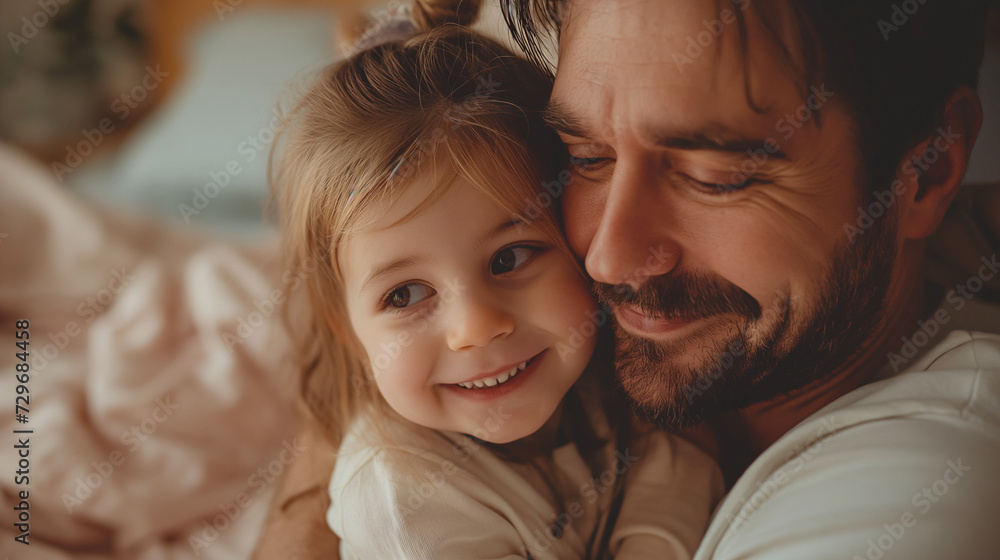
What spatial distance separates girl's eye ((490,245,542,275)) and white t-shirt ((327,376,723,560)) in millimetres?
285

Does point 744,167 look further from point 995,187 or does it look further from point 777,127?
point 995,187

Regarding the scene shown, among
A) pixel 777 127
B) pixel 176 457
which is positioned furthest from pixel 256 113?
pixel 777 127

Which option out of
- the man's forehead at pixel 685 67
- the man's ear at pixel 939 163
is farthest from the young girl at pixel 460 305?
the man's ear at pixel 939 163

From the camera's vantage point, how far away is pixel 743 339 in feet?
3.03

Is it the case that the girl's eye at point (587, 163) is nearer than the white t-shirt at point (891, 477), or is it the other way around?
the white t-shirt at point (891, 477)

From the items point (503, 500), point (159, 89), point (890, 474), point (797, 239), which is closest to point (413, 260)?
point (503, 500)

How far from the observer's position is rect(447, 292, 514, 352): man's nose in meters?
0.93

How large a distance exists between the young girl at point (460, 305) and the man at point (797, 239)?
0.08m

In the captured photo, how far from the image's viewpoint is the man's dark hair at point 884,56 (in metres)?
0.78

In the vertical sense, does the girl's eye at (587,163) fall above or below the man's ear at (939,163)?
above

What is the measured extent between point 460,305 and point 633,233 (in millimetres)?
250

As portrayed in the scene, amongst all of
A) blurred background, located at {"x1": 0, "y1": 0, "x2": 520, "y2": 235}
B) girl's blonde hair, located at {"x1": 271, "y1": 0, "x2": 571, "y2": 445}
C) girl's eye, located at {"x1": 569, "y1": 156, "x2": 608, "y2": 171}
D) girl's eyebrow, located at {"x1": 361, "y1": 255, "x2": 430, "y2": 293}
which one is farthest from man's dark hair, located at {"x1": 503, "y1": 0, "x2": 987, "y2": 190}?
blurred background, located at {"x1": 0, "y1": 0, "x2": 520, "y2": 235}

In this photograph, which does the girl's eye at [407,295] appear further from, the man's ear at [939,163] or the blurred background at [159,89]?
the blurred background at [159,89]

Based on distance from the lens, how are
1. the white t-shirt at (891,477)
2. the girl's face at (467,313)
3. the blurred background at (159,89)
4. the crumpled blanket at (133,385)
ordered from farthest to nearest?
the blurred background at (159,89), the crumpled blanket at (133,385), the girl's face at (467,313), the white t-shirt at (891,477)
